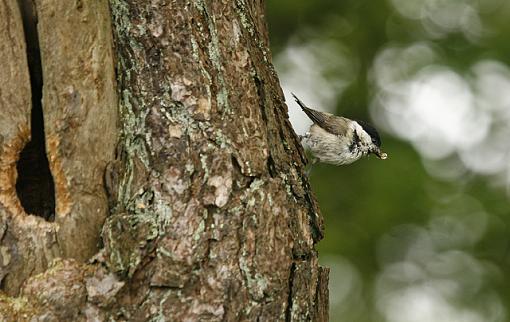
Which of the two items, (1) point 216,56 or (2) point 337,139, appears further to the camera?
(2) point 337,139

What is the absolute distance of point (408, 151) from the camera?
305 inches

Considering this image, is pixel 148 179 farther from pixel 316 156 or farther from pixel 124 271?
pixel 316 156

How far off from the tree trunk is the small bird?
278 centimetres

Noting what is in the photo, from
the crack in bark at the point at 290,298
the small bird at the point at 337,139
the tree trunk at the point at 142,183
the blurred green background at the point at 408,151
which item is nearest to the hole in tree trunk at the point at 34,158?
the tree trunk at the point at 142,183

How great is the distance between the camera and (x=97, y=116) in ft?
8.68

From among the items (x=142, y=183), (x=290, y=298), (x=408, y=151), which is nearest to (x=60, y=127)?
(x=142, y=183)

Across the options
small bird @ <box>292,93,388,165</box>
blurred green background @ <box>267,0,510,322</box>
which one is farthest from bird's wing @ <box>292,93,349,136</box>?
blurred green background @ <box>267,0,510,322</box>

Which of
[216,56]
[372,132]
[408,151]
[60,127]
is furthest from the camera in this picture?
[408,151]

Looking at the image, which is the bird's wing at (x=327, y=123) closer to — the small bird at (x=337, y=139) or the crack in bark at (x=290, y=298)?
the small bird at (x=337, y=139)

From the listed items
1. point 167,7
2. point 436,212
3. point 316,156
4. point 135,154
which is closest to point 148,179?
point 135,154

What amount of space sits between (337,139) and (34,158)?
9.70ft

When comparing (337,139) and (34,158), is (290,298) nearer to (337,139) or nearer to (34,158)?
(34,158)

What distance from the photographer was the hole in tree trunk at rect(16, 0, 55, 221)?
106 inches

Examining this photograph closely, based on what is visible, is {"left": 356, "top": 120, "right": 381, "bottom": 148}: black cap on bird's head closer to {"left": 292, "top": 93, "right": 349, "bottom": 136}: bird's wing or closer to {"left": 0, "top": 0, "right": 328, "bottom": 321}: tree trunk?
{"left": 292, "top": 93, "right": 349, "bottom": 136}: bird's wing
